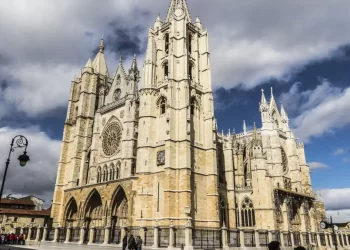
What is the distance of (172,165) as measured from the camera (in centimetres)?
2750

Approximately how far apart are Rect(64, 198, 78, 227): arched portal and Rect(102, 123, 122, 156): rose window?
7.20 metres

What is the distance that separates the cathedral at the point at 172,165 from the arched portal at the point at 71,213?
0.12 meters

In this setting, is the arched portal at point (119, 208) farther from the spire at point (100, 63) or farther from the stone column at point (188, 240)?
the spire at point (100, 63)

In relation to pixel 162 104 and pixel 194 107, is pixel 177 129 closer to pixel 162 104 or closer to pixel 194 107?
pixel 162 104

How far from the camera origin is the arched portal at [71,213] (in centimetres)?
3591

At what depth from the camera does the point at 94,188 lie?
33.0 meters

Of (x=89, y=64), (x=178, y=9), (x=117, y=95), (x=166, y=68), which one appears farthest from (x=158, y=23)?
(x=89, y=64)

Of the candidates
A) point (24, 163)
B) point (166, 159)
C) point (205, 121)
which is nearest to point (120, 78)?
point (205, 121)

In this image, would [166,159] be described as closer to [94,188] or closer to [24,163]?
[94,188]

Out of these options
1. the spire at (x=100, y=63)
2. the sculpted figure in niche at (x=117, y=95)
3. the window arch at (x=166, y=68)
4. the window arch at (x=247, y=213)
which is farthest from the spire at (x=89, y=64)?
the window arch at (x=247, y=213)

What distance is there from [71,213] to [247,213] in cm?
2128

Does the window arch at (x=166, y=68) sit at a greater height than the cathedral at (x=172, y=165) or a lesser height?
greater

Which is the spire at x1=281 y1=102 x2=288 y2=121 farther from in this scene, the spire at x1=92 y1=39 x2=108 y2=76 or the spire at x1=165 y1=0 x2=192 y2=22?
the spire at x1=92 y1=39 x2=108 y2=76

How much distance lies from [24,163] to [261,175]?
90.0 feet
